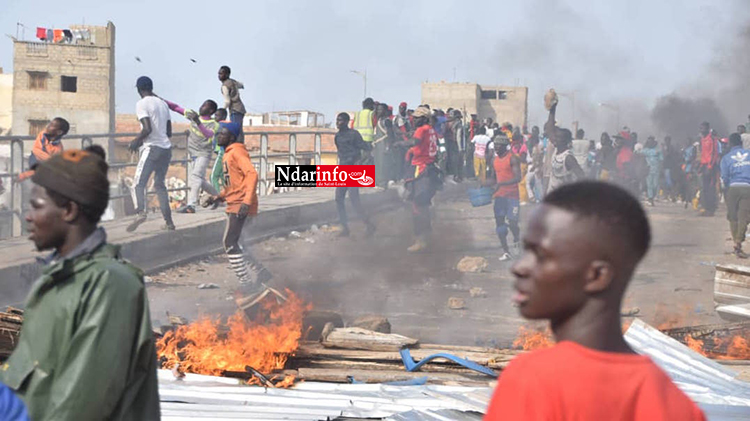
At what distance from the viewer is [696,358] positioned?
565 centimetres

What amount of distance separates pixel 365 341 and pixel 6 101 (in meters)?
51.0

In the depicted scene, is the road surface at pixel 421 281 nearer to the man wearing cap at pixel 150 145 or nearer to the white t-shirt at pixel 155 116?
the man wearing cap at pixel 150 145

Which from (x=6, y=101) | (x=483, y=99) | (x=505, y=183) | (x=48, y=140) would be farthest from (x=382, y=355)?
(x=483, y=99)

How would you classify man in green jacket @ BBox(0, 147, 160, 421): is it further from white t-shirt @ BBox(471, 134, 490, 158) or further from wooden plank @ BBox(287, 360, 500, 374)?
white t-shirt @ BBox(471, 134, 490, 158)

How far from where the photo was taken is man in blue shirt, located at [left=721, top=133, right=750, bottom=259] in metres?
13.6

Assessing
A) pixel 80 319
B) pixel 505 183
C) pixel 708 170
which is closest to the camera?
pixel 80 319

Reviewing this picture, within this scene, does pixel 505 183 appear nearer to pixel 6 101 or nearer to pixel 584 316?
pixel 584 316

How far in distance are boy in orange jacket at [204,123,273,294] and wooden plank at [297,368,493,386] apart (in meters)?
4.07

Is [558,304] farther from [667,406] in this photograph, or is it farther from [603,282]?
[667,406]

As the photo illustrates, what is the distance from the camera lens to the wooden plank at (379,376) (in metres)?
5.42

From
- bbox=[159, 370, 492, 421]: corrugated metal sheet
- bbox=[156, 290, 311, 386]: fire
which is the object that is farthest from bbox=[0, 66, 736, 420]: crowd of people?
bbox=[156, 290, 311, 386]: fire

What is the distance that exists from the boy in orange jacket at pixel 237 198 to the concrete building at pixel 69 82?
41.3 metres

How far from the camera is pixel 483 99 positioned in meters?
68.8

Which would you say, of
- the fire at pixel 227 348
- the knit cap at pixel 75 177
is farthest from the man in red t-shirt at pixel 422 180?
the knit cap at pixel 75 177
